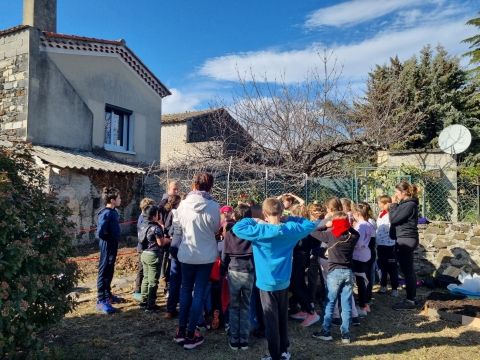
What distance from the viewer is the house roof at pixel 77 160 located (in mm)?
10023

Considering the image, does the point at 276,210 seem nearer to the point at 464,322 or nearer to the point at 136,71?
the point at 464,322

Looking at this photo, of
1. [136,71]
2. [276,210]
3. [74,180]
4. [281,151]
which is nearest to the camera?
[276,210]

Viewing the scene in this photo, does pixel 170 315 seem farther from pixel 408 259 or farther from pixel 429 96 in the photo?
pixel 429 96

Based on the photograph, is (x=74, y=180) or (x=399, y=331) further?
(x=74, y=180)

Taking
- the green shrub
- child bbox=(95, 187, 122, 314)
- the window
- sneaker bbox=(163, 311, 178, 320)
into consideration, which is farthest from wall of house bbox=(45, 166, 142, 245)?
the green shrub

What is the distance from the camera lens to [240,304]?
4348 millimetres

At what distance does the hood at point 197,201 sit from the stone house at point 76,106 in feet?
21.8

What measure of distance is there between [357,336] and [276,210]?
7.29 ft

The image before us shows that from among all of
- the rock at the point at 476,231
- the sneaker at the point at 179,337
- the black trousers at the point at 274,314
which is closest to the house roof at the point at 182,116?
the rock at the point at 476,231

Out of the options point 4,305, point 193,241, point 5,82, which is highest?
point 5,82

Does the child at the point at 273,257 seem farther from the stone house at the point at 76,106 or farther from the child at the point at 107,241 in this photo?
the stone house at the point at 76,106

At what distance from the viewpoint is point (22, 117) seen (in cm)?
1096

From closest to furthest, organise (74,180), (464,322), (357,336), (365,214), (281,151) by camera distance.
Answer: (357,336)
(464,322)
(365,214)
(74,180)
(281,151)

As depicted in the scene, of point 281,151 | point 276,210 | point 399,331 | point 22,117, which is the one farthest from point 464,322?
point 22,117
